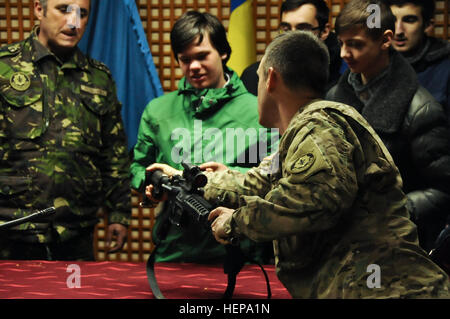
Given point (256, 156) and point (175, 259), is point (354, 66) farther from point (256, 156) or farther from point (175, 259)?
point (175, 259)

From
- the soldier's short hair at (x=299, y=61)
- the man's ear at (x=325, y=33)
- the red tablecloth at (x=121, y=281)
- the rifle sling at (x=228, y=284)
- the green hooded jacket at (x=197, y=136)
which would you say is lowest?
the red tablecloth at (x=121, y=281)

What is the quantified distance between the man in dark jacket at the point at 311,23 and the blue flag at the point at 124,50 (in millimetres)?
836

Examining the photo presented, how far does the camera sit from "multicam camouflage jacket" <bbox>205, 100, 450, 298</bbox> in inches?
43.1

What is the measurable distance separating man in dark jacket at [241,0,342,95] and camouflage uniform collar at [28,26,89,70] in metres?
0.64

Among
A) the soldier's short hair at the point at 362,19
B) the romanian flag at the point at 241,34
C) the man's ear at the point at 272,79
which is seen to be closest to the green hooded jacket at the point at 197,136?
the soldier's short hair at the point at 362,19

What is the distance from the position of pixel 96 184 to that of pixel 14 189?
286 millimetres

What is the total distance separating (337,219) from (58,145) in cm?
140

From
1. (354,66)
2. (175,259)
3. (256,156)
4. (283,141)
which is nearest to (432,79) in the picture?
(354,66)

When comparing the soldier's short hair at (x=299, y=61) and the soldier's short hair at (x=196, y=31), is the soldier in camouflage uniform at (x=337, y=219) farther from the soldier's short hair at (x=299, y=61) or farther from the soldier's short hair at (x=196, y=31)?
the soldier's short hair at (x=196, y=31)

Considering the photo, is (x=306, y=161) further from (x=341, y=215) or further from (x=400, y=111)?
(x=400, y=111)

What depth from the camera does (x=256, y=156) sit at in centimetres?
199

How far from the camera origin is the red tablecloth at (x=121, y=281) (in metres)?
1.50

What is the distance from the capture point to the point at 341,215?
3.79 ft

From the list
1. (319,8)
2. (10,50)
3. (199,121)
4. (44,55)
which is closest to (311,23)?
(319,8)
